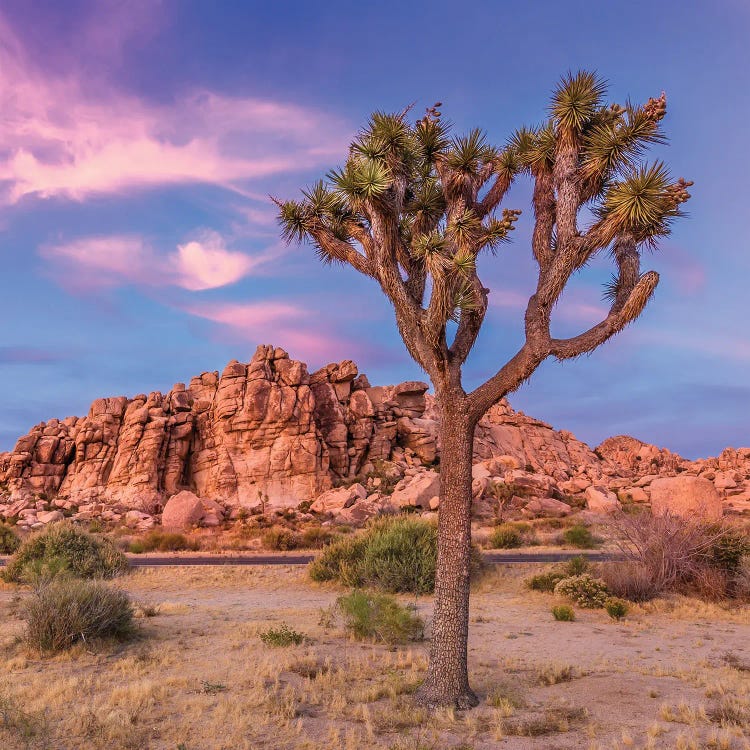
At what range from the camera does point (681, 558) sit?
1619 cm

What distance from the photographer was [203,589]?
19.5 metres

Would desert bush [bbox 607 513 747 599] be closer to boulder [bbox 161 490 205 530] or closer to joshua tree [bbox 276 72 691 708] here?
joshua tree [bbox 276 72 691 708]

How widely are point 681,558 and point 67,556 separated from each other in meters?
17.6

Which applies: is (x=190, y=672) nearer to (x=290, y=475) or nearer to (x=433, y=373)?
(x=433, y=373)

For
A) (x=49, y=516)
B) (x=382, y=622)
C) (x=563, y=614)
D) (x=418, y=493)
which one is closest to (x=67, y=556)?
(x=382, y=622)

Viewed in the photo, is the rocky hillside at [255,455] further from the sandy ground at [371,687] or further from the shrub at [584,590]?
the sandy ground at [371,687]

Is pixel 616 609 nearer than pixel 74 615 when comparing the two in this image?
No

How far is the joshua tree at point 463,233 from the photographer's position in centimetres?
811

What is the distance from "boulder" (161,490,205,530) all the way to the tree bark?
38.5 metres

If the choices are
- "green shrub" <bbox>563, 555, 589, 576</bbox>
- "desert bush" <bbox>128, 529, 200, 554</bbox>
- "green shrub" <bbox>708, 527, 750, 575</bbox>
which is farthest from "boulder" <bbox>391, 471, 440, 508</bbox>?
"green shrub" <bbox>708, 527, 750, 575</bbox>

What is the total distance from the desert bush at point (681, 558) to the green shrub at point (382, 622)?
6745mm

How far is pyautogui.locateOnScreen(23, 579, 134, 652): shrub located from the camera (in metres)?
10.6

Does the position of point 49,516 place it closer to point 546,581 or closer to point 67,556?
point 67,556

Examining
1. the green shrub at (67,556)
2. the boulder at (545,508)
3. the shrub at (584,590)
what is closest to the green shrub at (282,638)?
the shrub at (584,590)
